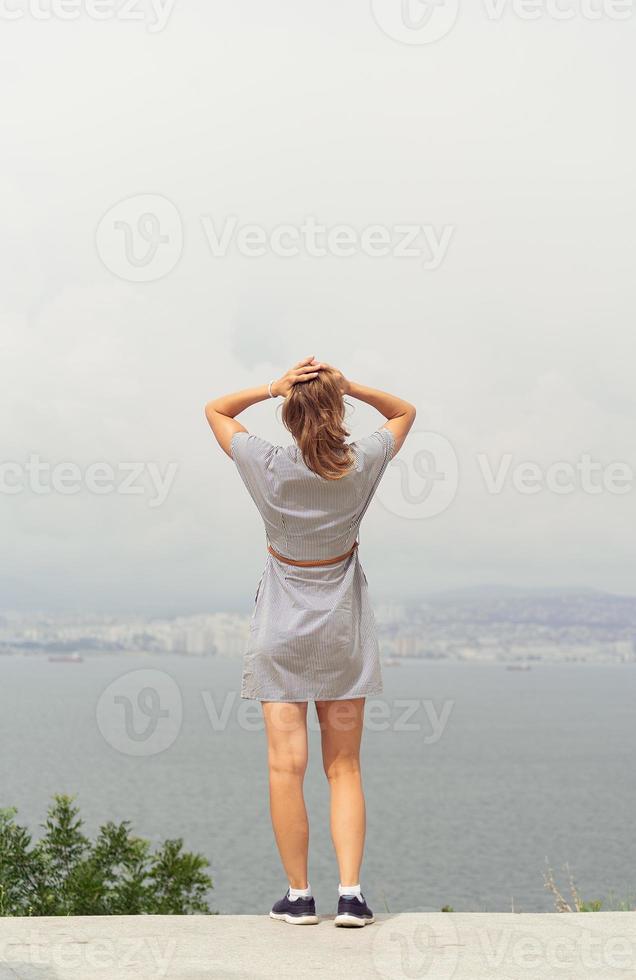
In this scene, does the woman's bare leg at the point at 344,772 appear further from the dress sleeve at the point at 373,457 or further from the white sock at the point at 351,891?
the dress sleeve at the point at 373,457

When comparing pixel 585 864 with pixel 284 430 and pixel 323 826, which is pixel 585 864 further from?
pixel 284 430

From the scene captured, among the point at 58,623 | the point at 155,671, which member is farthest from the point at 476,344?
the point at 155,671

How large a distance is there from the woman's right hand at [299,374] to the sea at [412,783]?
17857 mm

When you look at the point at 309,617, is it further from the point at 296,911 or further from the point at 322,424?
the point at 296,911

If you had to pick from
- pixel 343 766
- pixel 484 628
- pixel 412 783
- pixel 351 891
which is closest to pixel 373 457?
pixel 343 766

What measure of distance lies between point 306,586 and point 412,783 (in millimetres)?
58492

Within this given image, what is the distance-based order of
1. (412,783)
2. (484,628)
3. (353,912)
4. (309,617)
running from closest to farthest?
(353,912) < (309,617) < (412,783) < (484,628)

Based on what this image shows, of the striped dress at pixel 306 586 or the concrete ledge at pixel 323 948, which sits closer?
A: the concrete ledge at pixel 323 948

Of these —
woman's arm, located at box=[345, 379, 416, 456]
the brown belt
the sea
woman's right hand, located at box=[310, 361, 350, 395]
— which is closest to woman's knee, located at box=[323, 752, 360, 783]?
the brown belt

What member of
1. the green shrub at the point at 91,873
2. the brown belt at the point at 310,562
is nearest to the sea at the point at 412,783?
the green shrub at the point at 91,873

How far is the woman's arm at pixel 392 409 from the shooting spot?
146 inches

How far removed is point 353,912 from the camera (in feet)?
11.3

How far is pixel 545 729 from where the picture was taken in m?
76.6

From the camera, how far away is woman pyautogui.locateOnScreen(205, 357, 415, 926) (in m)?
3.50
